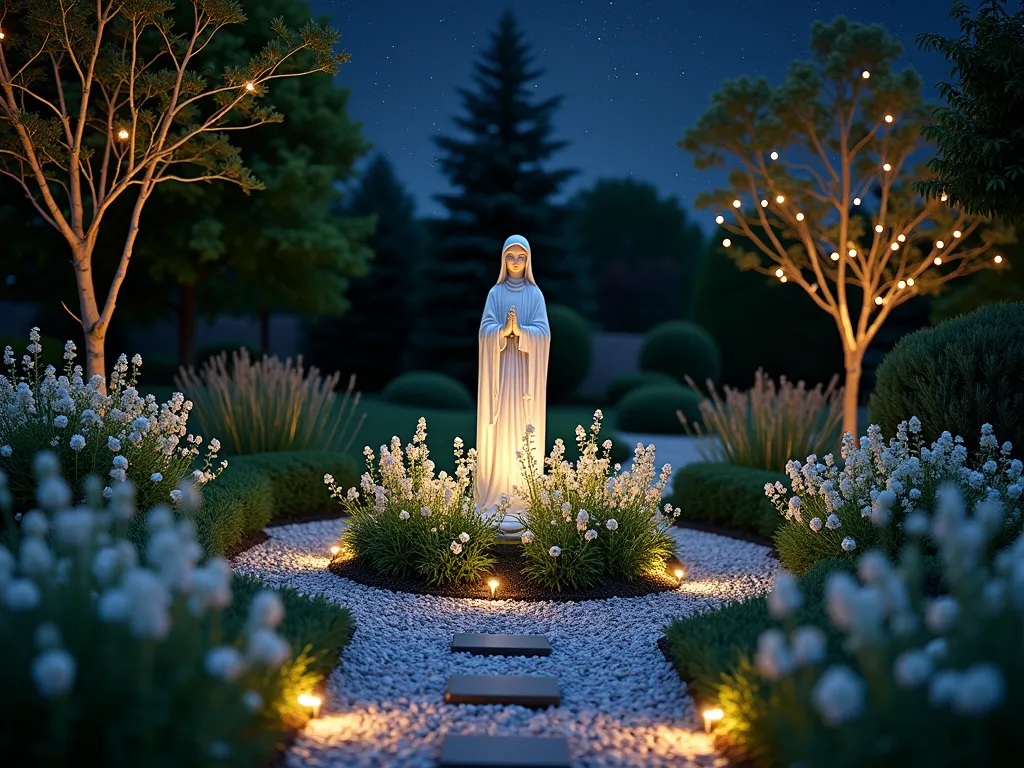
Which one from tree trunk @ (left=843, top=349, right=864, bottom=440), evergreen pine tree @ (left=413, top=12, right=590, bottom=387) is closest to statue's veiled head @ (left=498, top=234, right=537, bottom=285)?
tree trunk @ (left=843, top=349, right=864, bottom=440)

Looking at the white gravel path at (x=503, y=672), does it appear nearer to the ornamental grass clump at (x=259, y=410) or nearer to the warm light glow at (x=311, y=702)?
the warm light glow at (x=311, y=702)

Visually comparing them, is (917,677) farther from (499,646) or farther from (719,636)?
(499,646)

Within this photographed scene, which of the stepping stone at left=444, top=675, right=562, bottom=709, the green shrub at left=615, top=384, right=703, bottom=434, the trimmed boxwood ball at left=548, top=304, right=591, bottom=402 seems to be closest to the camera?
the stepping stone at left=444, top=675, right=562, bottom=709

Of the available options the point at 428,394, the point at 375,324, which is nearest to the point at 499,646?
the point at 428,394

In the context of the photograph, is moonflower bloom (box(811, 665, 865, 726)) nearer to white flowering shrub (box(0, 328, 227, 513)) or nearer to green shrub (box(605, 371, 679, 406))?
white flowering shrub (box(0, 328, 227, 513))

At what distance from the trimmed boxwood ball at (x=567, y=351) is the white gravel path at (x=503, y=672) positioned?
14.8m

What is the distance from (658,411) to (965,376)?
32.5 ft

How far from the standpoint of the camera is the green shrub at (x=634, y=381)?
19.5 metres

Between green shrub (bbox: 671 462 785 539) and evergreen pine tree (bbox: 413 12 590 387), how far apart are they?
13334 mm

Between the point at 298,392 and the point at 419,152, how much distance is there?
53.2 feet

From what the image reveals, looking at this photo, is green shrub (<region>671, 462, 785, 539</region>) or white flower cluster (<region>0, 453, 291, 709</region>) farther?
green shrub (<region>671, 462, 785, 539</region>)

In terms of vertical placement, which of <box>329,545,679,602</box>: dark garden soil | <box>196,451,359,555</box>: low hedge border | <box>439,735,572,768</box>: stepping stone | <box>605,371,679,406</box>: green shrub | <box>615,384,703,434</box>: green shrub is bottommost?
<box>439,735,572,768</box>: stepping stone

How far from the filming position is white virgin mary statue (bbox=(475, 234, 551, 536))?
628 cm

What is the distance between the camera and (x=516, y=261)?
6.45 meters
